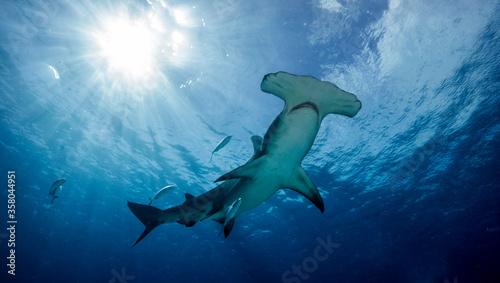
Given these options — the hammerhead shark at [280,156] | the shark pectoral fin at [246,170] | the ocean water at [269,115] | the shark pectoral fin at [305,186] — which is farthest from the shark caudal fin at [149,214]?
the ocean water at [269,115]

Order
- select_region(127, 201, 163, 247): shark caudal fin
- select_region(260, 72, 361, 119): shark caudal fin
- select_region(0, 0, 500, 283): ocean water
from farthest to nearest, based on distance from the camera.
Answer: select_region(0, 0, 500, 283): ocean water, select_region(127, 201, 163, 247): shark caudal fin, select_region(260, 72, 361, 119): shark caudal fin

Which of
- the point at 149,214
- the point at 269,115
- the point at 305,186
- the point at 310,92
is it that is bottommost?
the point at 305,186

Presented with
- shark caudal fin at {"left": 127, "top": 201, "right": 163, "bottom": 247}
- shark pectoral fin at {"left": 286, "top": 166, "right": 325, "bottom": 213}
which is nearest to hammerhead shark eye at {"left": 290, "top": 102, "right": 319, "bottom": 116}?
shark pectoral fin at {"left": 286, "top": 166, "right": 325, "bottom": 213}

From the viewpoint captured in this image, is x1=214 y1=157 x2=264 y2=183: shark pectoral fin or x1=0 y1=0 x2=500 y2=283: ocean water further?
x1=0 y1=0 x2=500 y2=283: ocean water

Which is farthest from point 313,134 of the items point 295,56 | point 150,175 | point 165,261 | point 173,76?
point 165,261

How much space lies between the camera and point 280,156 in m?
3.84

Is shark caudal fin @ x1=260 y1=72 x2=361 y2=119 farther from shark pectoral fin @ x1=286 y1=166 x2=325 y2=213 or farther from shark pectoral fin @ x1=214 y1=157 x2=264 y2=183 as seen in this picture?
shark pectoral fin @ x1=286 y1=166 x2=325 y2=213

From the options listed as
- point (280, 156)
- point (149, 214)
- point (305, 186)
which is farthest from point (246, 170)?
point (149, 214)

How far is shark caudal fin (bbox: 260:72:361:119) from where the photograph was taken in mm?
3135

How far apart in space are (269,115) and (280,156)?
7.38 m

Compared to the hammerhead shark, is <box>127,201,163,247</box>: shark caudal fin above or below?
above

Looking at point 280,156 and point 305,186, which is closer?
point 280,156

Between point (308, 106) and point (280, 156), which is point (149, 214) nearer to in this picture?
point (280, 156)

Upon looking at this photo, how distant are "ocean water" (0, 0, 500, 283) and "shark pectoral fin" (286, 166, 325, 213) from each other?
598 centimetres
